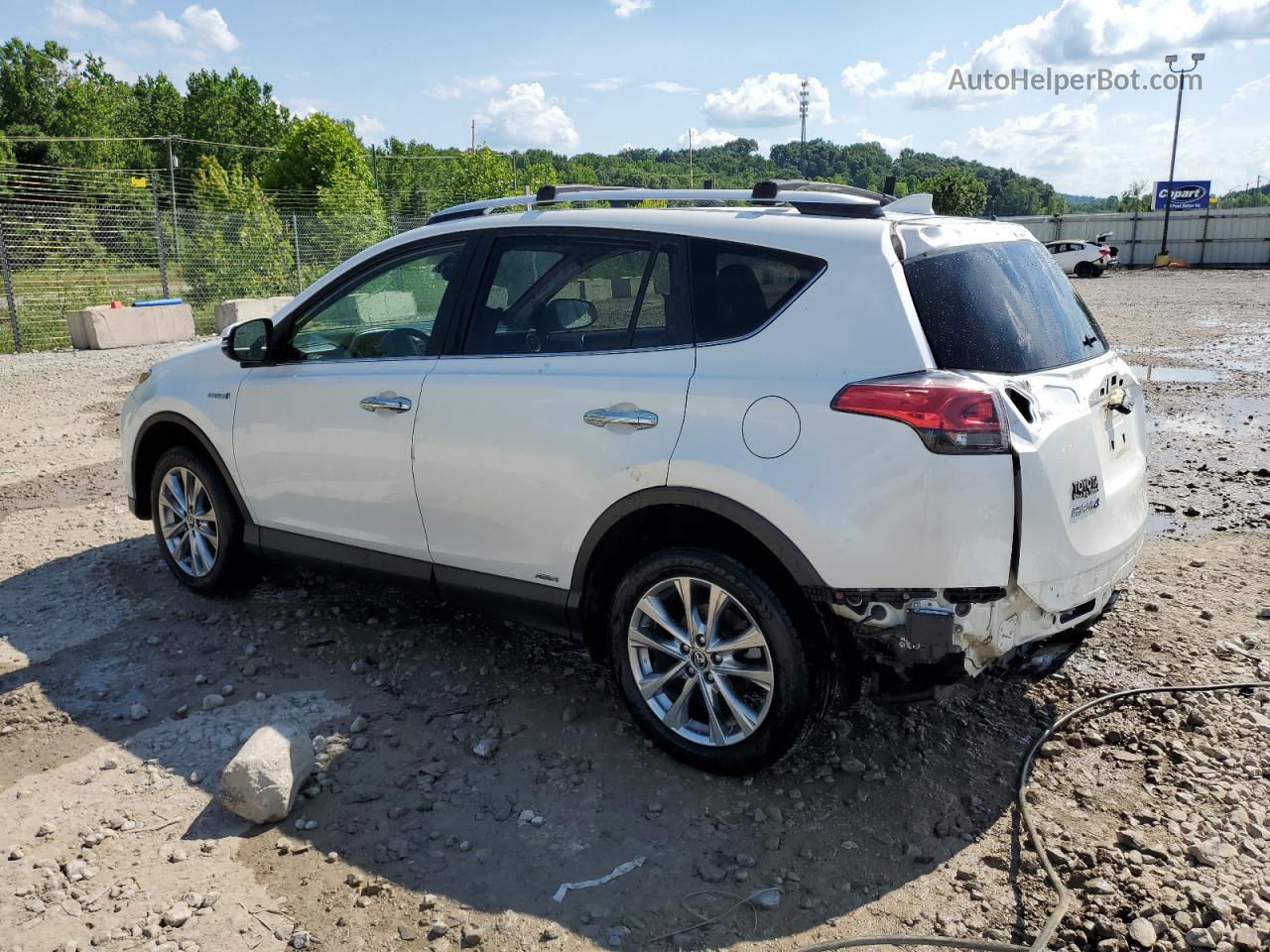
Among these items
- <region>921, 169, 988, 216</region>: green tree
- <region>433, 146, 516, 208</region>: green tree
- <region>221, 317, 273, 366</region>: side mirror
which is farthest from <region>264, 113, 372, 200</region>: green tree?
<region>921, 169, 988, 216</region>: green tree

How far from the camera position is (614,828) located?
127 inches

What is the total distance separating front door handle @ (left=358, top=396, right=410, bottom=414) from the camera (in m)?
4.05

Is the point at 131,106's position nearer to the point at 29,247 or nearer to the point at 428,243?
the point at 29,247

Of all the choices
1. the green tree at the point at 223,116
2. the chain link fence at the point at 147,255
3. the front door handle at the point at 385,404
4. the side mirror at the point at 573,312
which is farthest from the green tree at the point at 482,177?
the green tree at the point at 223,116

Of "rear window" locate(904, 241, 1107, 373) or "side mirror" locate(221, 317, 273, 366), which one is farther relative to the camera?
"side mirror" locate(221, 317, 273, 366)

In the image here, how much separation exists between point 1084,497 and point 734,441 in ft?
3.60

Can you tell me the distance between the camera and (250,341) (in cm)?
470

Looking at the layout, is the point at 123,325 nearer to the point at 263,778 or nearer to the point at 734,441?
the point at 263,778

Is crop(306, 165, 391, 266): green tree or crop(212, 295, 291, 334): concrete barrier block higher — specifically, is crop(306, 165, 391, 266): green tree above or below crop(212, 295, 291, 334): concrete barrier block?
above

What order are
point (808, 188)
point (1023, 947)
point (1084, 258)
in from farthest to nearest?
1. point (1084, 258)
2. point (808, 188)
3. point (1023, 947)

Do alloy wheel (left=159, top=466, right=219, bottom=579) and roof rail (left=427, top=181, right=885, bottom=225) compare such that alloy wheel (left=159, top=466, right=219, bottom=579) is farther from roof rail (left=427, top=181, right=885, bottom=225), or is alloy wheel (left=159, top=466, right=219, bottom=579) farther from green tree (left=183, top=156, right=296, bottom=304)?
green tree (left=183, top=156, right=296, bottom=304)

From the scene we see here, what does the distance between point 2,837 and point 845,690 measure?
2.77 m

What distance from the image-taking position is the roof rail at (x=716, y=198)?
3.40 metres

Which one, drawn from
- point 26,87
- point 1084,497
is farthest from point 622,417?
point 26,87
